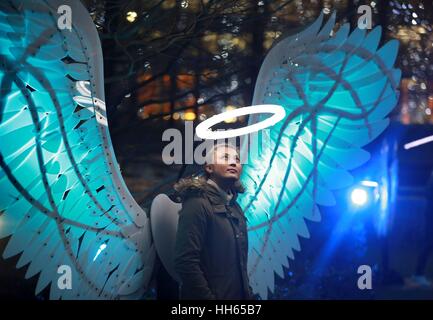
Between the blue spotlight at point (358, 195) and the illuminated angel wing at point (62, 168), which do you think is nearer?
the illuminated angel wing at point (62, 168)

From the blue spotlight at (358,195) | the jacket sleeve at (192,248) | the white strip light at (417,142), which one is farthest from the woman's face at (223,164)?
the white strip light at (417,142)

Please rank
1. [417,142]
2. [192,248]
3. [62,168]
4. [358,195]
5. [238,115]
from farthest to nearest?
[417,142] → [358,195] → [238,115] → [62,168] → [192,248]

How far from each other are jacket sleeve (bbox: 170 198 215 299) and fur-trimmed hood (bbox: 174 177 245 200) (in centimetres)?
4

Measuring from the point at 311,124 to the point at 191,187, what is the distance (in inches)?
29.2

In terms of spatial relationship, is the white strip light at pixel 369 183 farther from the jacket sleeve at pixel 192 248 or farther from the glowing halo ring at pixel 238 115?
the jacket sleeve at pixel 192 248

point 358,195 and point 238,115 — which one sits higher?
point 238,115

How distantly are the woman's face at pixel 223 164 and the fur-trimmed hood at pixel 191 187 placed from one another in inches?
2.8

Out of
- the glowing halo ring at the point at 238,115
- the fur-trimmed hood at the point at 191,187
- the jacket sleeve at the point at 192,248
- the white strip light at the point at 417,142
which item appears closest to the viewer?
the jacket sleeve at the point at 192,248

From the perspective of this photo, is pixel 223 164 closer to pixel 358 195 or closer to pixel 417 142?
pixel 358 195

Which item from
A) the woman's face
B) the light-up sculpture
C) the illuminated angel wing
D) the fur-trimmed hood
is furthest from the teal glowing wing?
the illuminated angel wing

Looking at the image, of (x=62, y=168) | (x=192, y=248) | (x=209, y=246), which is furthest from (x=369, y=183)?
(x=62, y=168)

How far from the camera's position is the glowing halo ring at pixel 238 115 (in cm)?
405

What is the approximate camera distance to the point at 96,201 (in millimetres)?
4023

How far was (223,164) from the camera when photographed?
403 centimetres
